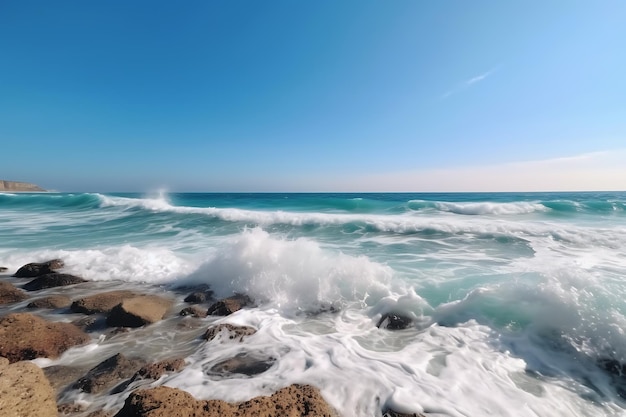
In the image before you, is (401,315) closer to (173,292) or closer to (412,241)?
(173,292)

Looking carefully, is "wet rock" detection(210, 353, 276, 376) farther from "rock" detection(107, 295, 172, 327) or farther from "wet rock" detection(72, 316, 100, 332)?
"wet rock" detection(72, 316, 100, 332)

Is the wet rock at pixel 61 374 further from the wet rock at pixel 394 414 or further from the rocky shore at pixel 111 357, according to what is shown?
the wet rock at pixel 394 414

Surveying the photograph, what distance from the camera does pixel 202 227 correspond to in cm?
1386

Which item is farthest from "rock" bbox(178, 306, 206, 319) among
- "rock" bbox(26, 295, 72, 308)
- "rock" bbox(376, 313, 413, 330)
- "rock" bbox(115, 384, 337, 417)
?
"rock" bbox(376, 313, 413, 330)

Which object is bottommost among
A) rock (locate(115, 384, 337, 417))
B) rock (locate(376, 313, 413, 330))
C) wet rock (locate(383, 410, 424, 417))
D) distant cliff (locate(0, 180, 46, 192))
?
rock (locate(376, 313, 413, 330))

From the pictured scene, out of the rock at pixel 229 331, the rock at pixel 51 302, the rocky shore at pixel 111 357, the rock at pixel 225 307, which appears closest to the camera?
the rocky shore at pixel 111 357

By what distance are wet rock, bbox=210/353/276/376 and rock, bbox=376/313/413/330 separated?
6.30 feet

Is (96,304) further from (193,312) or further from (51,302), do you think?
(193,312)

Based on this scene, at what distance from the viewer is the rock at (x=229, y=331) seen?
3.93 metres

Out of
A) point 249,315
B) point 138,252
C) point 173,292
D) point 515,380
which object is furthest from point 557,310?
point 138,252

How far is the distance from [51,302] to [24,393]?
3.70 meters

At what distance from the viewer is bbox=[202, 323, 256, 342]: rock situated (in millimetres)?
3926

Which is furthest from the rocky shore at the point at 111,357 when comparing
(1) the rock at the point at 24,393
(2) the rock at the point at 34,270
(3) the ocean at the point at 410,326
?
(2) the rock at the point at 34,270

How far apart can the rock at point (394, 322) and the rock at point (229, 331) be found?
6.58 ft
